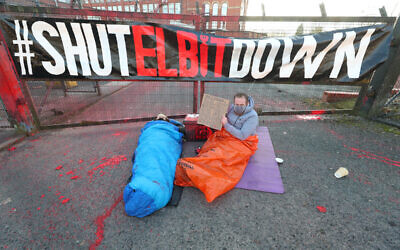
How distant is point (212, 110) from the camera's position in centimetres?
251

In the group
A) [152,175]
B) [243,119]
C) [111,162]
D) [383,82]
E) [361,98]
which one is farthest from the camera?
[361,98]

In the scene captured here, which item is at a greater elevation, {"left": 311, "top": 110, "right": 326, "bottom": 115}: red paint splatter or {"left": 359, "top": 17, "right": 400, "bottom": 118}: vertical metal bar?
{"left": 359, "top": 17, "right": 400, "bottom": 118}: vertical metal bar

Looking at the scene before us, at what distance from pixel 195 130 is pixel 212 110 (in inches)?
38.4

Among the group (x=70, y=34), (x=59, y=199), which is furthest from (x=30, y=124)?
(x=59, y=199)

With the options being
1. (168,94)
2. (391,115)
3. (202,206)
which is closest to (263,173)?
(202,206)

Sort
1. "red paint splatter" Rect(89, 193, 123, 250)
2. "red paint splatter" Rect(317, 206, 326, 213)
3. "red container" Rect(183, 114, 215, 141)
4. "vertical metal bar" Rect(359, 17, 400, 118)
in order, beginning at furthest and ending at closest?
"vertical metal bar" Rect(359, 17, 400, 118)
"red container" Rect(183, 114, 215, 141)
"red paint splatter" Rect(317, 206, 326, 213)
"red paint splatter" Rect(89, 193, 123, 250)

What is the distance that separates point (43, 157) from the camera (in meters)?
2.99

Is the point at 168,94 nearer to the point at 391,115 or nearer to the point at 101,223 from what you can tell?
the point at 101,223

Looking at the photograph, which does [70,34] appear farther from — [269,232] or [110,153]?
[269,232]

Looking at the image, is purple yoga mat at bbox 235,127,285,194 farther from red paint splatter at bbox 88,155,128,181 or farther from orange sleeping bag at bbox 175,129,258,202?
red paint splatter at bbox 88,155,128,181

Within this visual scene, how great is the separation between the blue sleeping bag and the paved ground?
0.19 m

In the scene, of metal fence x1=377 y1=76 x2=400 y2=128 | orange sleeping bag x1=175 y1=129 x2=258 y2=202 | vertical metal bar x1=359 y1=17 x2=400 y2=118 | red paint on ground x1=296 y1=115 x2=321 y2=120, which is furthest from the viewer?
red paint on ground x1=296 y1=115 x2=321 y2=120

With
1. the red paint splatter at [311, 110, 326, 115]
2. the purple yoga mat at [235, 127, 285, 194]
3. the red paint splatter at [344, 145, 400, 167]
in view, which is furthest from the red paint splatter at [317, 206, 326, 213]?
the red paint splatter at [311, 110, 326, 115]

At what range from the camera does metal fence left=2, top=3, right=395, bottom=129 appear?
3484 mm
